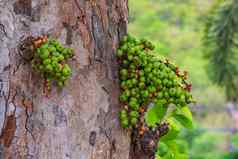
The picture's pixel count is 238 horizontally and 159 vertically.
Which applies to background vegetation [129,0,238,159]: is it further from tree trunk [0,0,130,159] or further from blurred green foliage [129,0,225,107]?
tree trunk [0,0,130,159]

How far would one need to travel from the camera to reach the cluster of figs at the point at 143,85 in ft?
7.65

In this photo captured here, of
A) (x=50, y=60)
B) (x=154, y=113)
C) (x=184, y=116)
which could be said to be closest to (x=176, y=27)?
(x=184, y=116)

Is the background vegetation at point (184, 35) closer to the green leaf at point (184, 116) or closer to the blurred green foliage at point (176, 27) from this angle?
the blurred green foliage at point (176, 27)

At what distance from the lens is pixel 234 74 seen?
510cm

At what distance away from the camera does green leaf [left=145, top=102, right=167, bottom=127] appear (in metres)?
2.46

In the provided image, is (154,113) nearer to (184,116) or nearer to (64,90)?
(184,116)

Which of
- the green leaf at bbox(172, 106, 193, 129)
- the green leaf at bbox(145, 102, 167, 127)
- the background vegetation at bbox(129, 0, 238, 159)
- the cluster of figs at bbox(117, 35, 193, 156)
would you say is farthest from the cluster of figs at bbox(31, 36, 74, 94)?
the background vegetation at bbox(129, 0, 238, 159)

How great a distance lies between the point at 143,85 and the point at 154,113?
18 cm

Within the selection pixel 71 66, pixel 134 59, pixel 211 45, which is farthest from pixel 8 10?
pixel 211 45

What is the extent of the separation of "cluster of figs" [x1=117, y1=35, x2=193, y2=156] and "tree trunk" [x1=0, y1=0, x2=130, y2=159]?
0.05 m

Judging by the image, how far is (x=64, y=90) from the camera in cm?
229

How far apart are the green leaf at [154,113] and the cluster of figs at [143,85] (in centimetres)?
2

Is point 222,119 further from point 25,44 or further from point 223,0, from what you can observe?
point 25,44

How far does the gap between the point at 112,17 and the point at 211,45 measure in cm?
270
